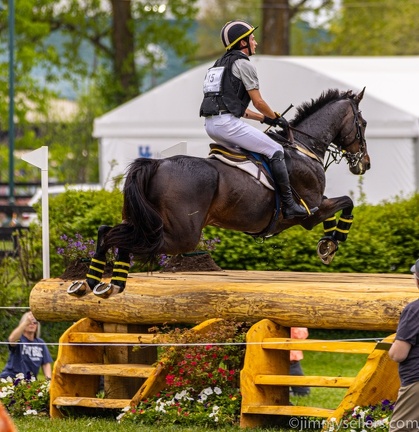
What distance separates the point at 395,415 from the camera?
247 inches

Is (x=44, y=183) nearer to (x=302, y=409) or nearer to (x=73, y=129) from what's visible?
(x=302, y=409)

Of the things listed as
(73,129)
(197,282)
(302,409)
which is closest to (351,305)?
(302,409)

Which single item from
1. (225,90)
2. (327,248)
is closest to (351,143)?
(327,248)

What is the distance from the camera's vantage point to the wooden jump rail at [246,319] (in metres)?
8.09

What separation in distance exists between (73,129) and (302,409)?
29.7 m

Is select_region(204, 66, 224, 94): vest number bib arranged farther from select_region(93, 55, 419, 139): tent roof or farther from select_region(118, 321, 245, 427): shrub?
select_region(93, 55, 419, 139): tent roof

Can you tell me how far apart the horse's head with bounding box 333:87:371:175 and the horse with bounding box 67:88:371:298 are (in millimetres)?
212

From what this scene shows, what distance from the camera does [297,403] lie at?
1042 cm

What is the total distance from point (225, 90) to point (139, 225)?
4.50 feet

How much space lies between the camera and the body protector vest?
875cm

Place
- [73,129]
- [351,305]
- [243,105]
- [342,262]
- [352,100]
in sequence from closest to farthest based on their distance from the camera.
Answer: [351,305], [243,105], [352,100], [342,262], [73,129]

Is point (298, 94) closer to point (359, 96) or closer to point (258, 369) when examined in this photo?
point (359, 96)

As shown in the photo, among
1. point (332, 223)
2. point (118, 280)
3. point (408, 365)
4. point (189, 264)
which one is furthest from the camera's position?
point (189, 264)

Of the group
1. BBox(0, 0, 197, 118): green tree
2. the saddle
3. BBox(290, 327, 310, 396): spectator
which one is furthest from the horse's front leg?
BBox(0, 0, 197, 118): green tree
